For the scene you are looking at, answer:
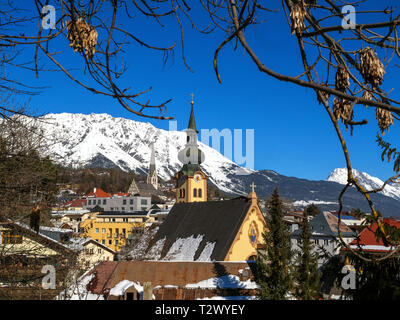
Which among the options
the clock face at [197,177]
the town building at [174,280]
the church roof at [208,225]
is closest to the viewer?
the town building at [174,280]

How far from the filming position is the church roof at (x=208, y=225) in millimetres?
37562

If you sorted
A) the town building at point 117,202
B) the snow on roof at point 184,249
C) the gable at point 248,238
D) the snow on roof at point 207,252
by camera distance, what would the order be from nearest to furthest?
the snow on roof at point 207,252 < the gable at point 248,238 < the snow on roof at point 184,249 < the town building at point 117,202

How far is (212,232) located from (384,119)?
39.2 metres

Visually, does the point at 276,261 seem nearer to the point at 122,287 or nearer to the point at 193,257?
the point at 122,287

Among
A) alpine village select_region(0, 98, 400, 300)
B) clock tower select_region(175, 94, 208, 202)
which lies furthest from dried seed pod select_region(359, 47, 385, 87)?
clock tower select_region(175, 94, 208, 202)

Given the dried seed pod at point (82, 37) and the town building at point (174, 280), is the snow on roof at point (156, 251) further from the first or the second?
the dried seed pod at point (82, 37)

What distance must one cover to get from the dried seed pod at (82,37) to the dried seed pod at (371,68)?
51.1 inches

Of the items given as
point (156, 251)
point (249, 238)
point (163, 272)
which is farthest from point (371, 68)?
point (156, 251)

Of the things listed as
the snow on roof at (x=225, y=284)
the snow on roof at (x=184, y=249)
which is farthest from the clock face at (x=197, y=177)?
the snow on roof at (x=225, y=284)

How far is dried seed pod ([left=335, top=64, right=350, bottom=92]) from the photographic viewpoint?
1805 mm

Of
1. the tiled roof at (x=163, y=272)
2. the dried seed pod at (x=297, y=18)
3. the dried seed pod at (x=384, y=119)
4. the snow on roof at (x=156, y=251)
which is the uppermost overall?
the dried seed pod at (x=297, y=18)

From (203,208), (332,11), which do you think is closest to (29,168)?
(332,11)

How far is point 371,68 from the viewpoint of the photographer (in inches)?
65.7
